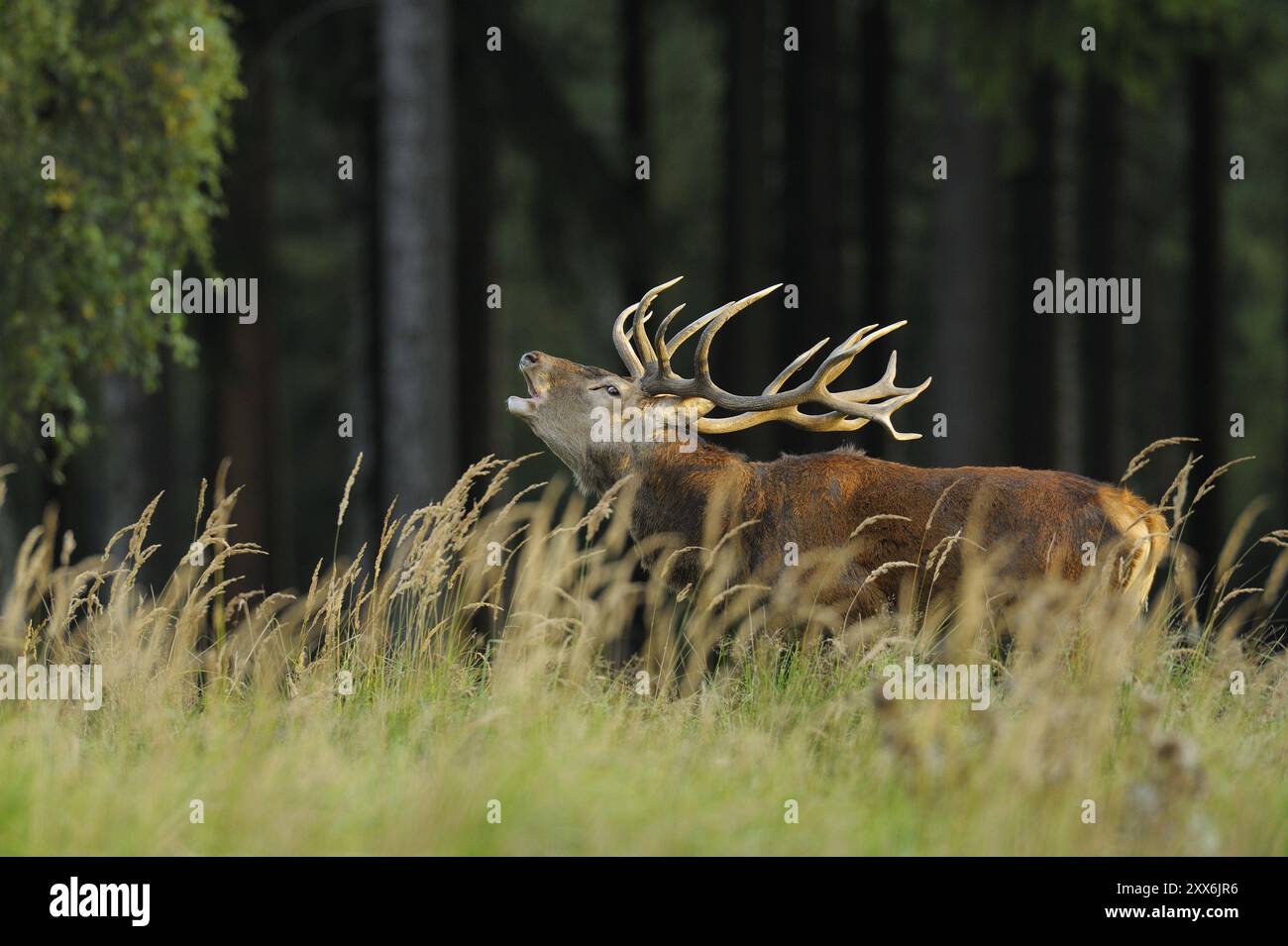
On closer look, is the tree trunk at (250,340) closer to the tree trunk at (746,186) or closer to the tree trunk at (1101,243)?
the tree trunk at (746,186)

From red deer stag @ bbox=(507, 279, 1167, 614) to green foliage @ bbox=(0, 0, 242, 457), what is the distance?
10.0ft

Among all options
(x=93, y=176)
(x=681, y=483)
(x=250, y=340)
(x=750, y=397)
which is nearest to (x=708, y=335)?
(x=750, y=397)

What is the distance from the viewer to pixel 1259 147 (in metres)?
26.7

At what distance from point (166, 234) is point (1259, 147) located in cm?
2050

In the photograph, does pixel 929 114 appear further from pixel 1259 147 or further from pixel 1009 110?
pixel 1009 110

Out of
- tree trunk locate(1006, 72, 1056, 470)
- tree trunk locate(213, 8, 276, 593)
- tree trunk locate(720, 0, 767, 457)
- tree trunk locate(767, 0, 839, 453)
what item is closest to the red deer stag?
tree trunk locate(720, 0, 767, 457)

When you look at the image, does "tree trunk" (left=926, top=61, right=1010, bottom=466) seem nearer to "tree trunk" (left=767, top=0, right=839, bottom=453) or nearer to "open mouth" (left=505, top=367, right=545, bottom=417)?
"tree trunk" (left=767, top=0, right=839, bottom=453)

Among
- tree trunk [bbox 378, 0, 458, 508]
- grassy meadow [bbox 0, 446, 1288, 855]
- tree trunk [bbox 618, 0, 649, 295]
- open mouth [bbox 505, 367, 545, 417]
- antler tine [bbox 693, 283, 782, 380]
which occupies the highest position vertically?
tree trunk [bbox 618, 0, 649, 295]

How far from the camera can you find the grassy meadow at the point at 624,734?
4.92 metres

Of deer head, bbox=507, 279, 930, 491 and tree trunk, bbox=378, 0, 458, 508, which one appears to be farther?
tree trunk, bbox=378, 0, 458, 508

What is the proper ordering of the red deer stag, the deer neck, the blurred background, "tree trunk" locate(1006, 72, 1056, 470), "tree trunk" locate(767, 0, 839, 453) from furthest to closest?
"tree trunk" locate(1006, 72, 1056, 470) → "tree trunk" locate(767, 0, 839, 453) → the blurred background → the deer neck → the red deer stag

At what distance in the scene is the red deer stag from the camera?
779 cm

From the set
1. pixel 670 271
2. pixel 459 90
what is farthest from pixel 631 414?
pixel 670 271

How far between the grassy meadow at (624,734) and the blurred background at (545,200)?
12.9ft
